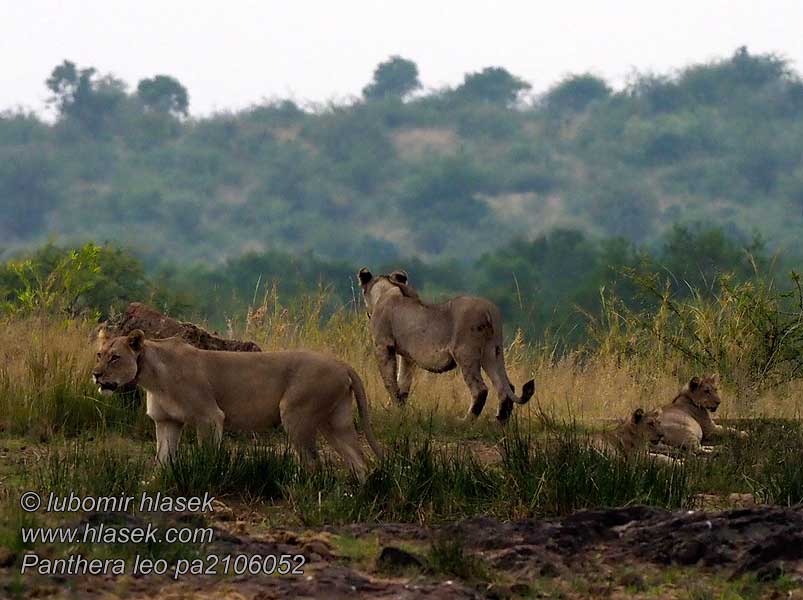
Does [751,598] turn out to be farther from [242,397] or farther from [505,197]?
[505,197]

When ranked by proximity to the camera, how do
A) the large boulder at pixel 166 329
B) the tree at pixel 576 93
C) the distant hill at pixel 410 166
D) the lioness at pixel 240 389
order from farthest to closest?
1. the tree at pixel 576 93
2. the distant hill at pixel 410 166
3. the large boulder at pixel 166 329
4. the lioness at pixel 240 389

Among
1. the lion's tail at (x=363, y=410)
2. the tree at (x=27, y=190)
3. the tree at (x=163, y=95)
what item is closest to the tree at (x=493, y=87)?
the tree at (x=163, y=95)

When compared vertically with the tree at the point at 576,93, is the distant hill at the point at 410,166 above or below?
below

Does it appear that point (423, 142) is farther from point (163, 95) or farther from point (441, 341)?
point (441, 341)

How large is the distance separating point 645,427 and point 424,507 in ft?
11.5

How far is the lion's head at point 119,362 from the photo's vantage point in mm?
9012

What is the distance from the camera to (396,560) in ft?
20.7

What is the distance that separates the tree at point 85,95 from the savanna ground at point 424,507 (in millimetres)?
94335

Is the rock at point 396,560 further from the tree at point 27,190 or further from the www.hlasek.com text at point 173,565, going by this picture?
the tree at point 27,190

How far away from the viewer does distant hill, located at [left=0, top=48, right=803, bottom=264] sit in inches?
3516

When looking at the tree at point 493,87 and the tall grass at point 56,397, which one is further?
the tree at point 493,87

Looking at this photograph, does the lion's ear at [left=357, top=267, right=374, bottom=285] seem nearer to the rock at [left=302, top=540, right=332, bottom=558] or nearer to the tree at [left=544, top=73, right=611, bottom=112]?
the rock at [left=302, top=540, right=332, bottom=558]

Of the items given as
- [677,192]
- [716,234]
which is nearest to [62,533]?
[716,234]

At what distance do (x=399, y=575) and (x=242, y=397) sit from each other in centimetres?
302
